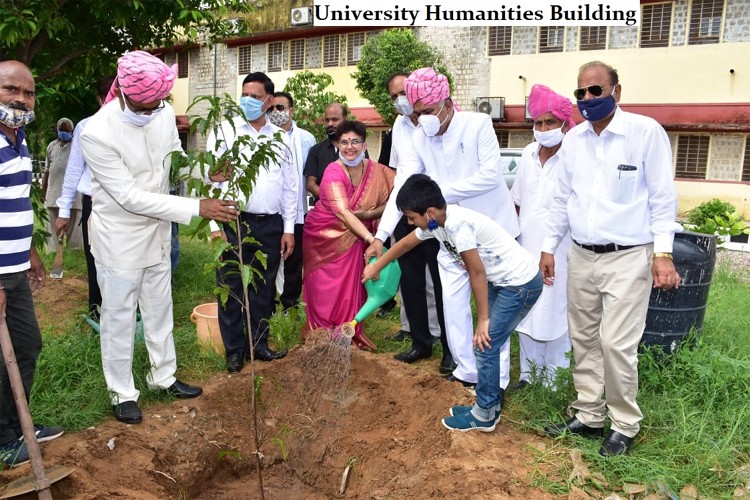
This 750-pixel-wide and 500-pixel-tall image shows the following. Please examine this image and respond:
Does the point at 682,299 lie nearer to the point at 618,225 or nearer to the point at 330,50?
the point at 618,225

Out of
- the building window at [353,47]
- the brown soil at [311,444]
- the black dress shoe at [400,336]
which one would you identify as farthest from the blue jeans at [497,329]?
the building window at [353,47]

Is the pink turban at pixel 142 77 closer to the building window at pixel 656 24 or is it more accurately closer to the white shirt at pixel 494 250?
the white shirt at pixel 494 250

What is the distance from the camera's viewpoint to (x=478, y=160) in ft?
13.5

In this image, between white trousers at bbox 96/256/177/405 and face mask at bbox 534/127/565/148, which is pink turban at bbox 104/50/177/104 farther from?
face mask at bbox 534/127/565/148

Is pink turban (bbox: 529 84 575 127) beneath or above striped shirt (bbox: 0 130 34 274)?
above

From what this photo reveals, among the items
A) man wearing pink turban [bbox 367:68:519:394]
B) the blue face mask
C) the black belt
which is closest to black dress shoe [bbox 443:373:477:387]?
man wearing pink turban [bbox 367:68:519:394]

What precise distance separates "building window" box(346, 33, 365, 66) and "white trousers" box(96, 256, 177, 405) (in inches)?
655

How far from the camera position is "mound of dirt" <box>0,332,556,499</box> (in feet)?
10.4

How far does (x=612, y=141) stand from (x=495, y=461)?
1.67 metres

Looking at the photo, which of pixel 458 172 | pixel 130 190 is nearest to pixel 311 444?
pixel 130 190

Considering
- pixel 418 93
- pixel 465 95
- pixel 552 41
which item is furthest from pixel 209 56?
pixel 418 93

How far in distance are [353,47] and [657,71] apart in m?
8.63

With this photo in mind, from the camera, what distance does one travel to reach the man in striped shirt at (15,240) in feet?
9.89

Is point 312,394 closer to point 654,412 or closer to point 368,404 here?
point 368,404
